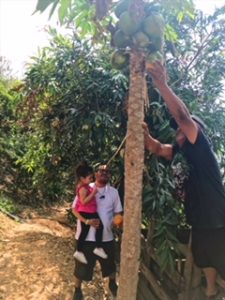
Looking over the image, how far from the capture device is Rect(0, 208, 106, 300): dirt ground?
446 centimetres

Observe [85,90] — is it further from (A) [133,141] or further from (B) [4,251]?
(B) [4,251]

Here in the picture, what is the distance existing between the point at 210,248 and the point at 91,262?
1.45m

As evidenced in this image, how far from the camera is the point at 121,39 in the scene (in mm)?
2004

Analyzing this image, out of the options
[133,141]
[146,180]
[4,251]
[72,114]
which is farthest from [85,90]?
[4,251]

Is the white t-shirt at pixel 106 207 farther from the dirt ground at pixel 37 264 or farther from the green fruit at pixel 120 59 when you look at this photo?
the green fruit at pixel 120 59

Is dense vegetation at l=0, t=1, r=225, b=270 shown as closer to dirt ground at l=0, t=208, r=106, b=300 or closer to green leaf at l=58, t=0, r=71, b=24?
dirt ground at l=0, t=208, r=106, b=300

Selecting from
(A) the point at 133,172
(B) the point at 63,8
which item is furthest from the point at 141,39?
(A) the point at 133,172

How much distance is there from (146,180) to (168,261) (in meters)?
0.74

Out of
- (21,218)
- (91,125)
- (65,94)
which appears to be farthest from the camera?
(21,218)

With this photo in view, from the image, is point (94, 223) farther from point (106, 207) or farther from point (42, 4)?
point (42, 4)

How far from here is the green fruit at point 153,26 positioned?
6.35ft

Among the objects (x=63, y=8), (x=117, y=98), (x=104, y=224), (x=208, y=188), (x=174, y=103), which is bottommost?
(x=104, y=224)

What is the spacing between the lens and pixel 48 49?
173 inches

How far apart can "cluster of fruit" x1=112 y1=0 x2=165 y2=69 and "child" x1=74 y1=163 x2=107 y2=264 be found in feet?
6.73
